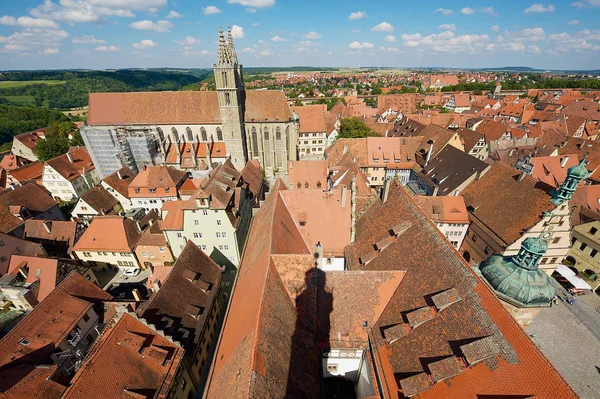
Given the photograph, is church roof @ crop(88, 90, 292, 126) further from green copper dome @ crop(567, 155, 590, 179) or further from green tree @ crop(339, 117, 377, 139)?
green copper dome @ crop(567, 155, 590, 179)

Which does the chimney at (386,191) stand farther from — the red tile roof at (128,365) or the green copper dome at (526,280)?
the red tile roof at (128,365)

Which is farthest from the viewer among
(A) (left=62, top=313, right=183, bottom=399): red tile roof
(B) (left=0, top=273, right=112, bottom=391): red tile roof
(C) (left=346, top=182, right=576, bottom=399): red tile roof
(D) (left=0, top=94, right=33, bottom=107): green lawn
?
(D) (left=0, top=94, right=33, bottom=107): green lawn

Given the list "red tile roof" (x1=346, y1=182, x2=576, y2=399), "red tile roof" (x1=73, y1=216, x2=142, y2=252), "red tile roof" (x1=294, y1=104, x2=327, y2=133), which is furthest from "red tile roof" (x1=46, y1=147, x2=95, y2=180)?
"red tile roof" (x1=346, y1=182, x2=576, y2=399)

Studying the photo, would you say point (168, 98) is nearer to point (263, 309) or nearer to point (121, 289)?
point (121, 289)

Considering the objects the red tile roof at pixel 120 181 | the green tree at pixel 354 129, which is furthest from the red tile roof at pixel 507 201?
the red tile roof at pixel 120 181

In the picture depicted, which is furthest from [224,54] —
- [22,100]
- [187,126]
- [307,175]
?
[22,100]

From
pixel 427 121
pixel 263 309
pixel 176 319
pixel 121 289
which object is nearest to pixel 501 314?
pixel 263 309
